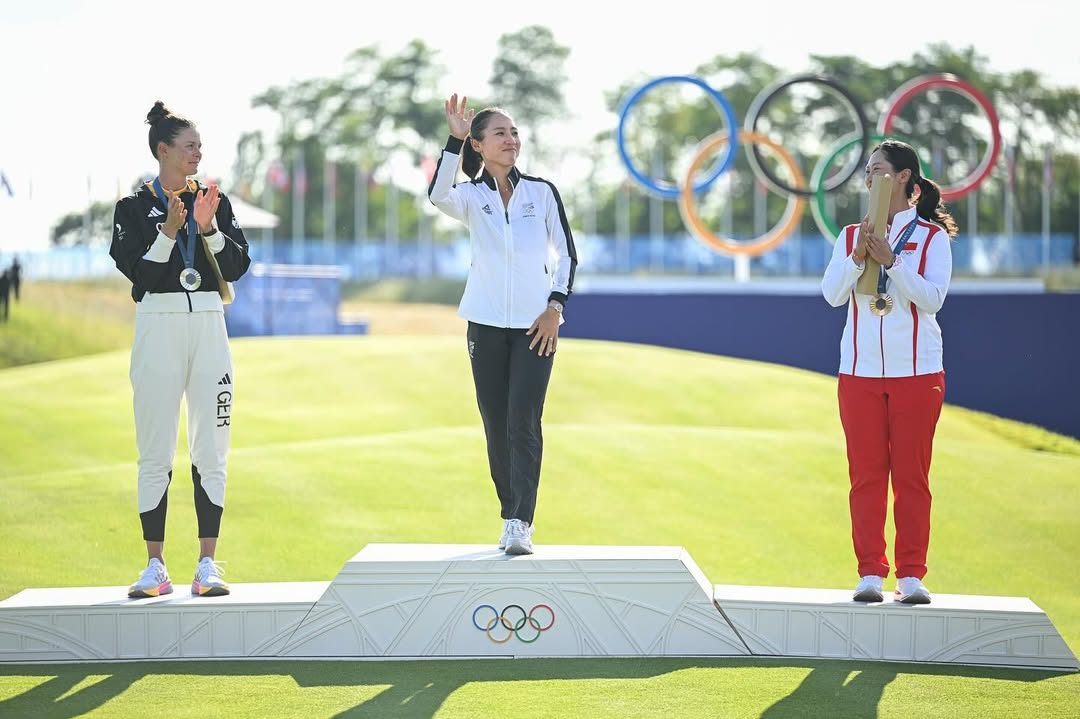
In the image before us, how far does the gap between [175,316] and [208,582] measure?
104 centimetres

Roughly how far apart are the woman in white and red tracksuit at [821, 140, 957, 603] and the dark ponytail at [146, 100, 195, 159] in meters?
2.53

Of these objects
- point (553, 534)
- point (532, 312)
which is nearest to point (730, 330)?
point (553, 534)

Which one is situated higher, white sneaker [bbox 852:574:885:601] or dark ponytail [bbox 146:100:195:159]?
dark ponytail [bbox 146:100:195:159]

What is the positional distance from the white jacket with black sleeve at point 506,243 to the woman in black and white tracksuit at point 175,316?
863mm

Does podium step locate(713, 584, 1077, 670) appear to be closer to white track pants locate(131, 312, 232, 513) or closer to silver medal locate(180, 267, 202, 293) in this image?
white track pants locate(131, 312, 232, 513)

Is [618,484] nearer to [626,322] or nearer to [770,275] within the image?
[626,322]

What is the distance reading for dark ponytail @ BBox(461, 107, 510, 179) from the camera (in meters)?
5.25

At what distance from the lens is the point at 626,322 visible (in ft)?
67.3

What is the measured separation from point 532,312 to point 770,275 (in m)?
28.5

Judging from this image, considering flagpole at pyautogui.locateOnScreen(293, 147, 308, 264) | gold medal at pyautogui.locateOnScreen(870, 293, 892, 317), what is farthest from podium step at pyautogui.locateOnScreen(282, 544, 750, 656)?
flagpole at pyautogui.locateOnScreen(293, 147, 308, 264)

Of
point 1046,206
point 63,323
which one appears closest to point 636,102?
point 63,323

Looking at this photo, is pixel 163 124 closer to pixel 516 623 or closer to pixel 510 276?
pixel 510 276

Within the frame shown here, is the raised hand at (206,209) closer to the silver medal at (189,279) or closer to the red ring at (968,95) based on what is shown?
the silver medal at (189,279)

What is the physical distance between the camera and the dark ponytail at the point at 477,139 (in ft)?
17.2
